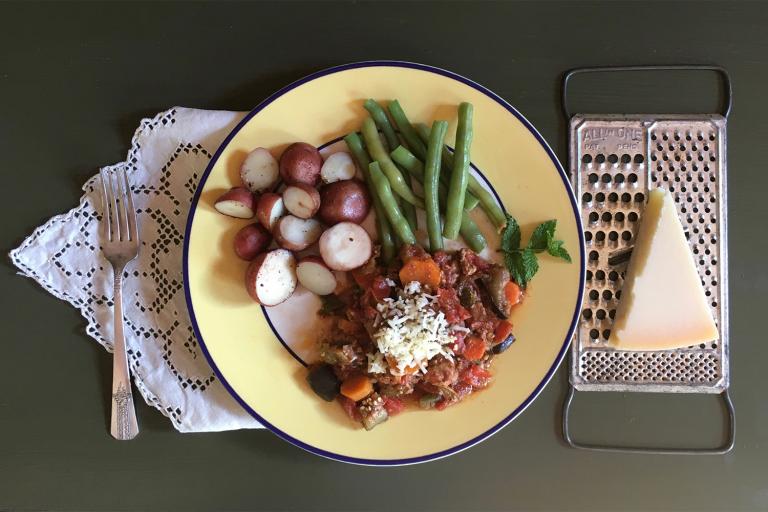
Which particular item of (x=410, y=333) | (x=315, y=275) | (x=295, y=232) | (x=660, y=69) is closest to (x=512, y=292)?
(x=410, y=333)

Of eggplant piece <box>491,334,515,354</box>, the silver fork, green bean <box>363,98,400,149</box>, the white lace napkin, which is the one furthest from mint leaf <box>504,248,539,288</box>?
the silver fork

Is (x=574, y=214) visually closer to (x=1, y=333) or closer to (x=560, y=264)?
(x=560, y=264)

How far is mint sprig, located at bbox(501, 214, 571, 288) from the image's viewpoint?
7.28 feet

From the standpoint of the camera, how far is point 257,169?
2.20 metres

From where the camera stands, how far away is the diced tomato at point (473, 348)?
7.09ft

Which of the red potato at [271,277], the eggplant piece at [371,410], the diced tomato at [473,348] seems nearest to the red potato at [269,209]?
the red potato at [271,277]

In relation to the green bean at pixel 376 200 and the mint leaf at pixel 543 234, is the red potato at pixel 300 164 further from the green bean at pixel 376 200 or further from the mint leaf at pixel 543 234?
the mint leaf at pixel 543 234

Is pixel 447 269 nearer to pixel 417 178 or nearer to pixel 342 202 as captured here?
pixel 417 178

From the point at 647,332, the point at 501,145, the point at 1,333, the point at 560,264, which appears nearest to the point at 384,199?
the point at 501,145

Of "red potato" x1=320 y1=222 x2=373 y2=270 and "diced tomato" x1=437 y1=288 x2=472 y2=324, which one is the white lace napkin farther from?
"diced tomato" x1=437 y1=288 x2=472 y2=324

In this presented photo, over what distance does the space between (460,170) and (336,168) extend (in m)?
0.55

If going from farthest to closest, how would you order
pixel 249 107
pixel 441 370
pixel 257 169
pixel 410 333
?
pixel 249 107
pixel 257 169
pixel 441 370
pixel 410 333

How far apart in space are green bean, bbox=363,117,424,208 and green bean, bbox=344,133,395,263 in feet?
0.13

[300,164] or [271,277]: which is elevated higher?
[300,164]
